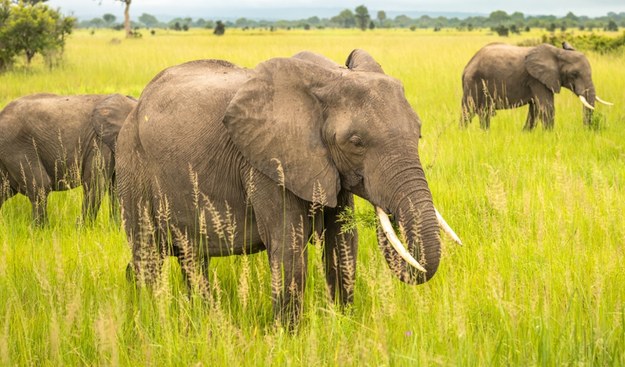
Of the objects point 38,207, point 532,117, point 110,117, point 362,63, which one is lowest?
point 38,207

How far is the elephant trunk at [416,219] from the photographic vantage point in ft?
10.2

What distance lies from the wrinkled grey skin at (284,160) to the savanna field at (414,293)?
209mm

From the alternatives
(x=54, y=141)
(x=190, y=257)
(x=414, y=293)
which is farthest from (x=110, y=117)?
(x=414, y=293)

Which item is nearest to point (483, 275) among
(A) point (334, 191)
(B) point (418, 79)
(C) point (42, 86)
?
(A) point (334, 191)

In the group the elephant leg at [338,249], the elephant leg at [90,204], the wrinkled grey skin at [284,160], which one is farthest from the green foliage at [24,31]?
the elephant leg at [338,249]

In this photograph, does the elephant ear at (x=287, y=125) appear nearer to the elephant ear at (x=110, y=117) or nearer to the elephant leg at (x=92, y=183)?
the elephant leg at (x=92, y=183)

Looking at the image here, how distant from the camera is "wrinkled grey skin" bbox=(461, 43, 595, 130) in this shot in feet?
37.1

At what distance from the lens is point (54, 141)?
6.87 metres

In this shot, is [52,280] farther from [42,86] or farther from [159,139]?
[42,86]

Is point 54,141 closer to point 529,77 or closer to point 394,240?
point 394,240

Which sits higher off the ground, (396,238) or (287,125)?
(287,125)

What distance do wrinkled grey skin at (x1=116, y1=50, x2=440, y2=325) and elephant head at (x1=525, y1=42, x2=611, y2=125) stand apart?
329 inches

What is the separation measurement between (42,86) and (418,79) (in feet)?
26.3

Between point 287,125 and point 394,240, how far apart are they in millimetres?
781
